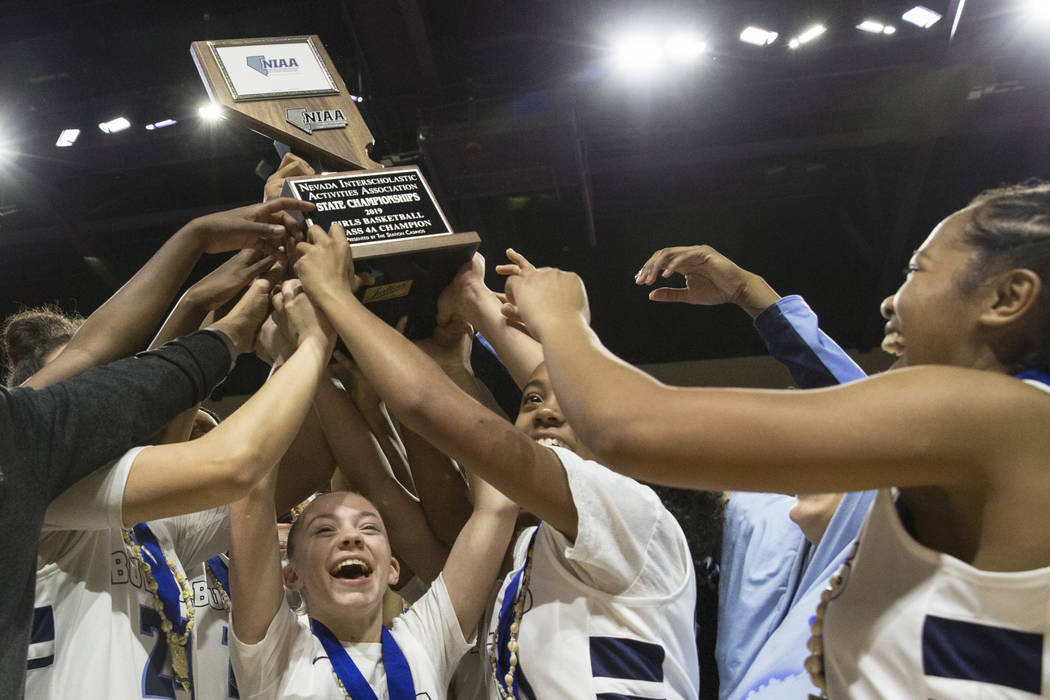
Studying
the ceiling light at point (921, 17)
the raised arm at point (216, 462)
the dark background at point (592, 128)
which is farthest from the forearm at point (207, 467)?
the ceiling light at point (921, 17)

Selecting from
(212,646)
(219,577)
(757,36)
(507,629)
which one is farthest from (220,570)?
(757,36)

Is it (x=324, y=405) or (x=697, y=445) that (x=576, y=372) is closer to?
(x=697, y=445)

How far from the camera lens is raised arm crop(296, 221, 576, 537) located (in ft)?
4.43

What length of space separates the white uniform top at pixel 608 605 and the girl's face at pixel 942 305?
49 centimetres

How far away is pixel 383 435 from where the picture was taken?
2199 mm

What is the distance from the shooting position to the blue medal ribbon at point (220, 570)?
187cm

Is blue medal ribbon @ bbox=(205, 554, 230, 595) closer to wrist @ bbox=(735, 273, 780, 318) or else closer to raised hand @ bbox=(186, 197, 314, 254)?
raised hand @ bbox=(186, 197, 314, 254)

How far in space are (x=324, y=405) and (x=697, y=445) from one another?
124cm

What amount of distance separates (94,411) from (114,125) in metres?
4.09

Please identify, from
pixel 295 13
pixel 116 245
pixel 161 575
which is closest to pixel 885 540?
pixel 161 575

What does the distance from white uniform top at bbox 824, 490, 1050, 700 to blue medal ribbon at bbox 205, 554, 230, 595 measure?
1260 millimetres

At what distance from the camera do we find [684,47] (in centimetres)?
419

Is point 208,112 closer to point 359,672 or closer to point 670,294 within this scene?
point 670,294

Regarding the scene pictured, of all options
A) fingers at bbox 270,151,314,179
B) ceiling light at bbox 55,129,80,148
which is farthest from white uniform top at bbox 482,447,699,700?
ceiling light at bbox 55,129,80,148
